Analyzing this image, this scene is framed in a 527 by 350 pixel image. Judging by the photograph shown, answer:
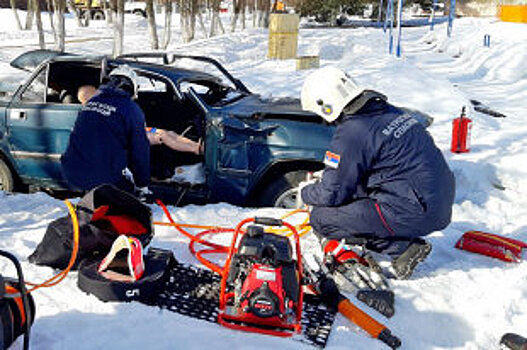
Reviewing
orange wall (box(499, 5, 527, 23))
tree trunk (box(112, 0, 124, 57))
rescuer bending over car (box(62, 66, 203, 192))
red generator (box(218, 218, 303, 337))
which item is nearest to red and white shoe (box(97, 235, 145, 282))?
red generator (box(218, 218, 303, 337))

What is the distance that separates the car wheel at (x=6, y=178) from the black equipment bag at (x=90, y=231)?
222 centimetres

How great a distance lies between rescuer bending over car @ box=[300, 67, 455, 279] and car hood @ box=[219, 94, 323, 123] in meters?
0.95

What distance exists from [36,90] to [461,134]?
17.0 feet

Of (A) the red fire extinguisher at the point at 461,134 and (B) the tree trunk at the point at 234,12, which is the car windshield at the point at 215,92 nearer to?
(A) the red fire extinguisher at the point at 461,134

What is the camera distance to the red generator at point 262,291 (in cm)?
261

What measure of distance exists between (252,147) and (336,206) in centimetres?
122

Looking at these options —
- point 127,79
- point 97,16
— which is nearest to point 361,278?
point 127,79

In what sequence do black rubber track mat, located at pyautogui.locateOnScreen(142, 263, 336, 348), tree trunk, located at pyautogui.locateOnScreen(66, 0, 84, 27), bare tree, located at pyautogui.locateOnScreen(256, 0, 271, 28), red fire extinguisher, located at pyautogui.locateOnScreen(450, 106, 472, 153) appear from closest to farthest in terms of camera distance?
black rubber track mat, located at pyautogui.locateOnScreen(142, 263, 336, 348)
red fire extinguisher, located at pyautogui.locateOnScreen(450, 106, 472, 153)
tree trunk, located at pyautogui.locateOnScreen(66, 0, 84, 27)
bare tree, located at pyautogui.locateOnScreen(256, 0, 271, 28)

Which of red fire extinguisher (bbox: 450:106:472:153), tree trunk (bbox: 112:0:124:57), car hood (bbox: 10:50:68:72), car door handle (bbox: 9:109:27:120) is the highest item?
tree trunk (bbox: 112:0:124:57)

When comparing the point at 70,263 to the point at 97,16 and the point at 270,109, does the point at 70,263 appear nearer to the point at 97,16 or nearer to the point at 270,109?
the point at 270,109

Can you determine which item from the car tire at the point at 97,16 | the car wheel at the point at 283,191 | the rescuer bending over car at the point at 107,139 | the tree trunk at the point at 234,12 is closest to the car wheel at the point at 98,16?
the car tire at the point at 97,16

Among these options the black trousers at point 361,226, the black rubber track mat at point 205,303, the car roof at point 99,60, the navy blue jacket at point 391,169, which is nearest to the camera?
the black rubber track mat at point 205,303

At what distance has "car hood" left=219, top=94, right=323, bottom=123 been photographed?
4499 mm

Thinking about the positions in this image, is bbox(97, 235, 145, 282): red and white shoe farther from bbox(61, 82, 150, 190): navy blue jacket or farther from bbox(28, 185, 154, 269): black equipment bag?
bbox(61, 82, 150, 190): navy blue jacket
